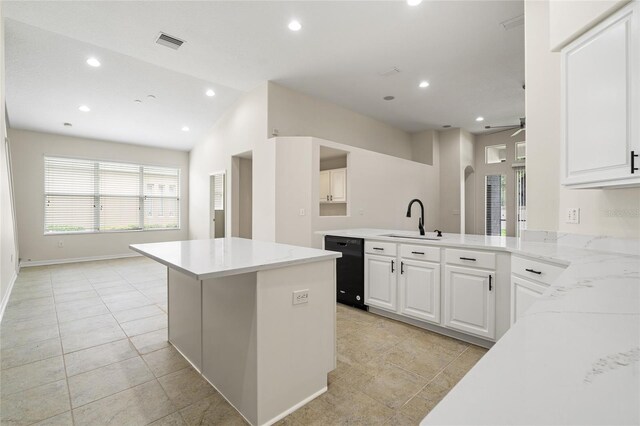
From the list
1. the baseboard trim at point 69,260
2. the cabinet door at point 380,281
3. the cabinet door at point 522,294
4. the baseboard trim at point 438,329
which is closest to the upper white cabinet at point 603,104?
the cabinet door at point 522,294

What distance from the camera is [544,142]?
98.3 inches

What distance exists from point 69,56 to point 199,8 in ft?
7.93

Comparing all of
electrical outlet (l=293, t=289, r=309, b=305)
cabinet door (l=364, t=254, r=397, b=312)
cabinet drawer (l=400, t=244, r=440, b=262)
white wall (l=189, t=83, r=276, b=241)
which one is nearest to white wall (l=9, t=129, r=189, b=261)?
white wall (l=189, t=83, r=276, b=241)

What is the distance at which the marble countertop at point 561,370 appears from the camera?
14.6 inches

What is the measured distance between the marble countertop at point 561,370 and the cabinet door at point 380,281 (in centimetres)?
222

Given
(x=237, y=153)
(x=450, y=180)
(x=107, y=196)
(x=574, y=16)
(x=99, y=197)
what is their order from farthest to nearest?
(x=450, y=180)
(x=107, y=196)
(x=99, y=197)
(x=237, y=153)
(x=574, y=16)

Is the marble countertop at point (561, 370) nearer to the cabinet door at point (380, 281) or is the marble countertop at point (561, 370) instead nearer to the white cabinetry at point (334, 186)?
the cabinet door at point (380, 281)

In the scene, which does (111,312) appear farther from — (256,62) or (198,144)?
(198,144)

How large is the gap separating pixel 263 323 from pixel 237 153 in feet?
15.3

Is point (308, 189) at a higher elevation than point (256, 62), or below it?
below

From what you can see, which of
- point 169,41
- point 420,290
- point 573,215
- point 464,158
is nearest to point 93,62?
point 169,41

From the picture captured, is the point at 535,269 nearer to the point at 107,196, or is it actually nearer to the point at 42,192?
the point at 107,196

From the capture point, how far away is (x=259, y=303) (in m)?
1.60

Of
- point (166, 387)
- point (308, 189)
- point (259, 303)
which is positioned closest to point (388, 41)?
point (308, 189)
